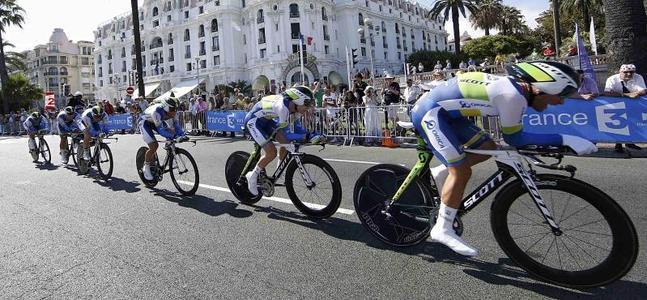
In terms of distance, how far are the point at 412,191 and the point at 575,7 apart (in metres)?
41.9

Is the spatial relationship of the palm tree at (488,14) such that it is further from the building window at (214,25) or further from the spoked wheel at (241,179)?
the spoked wheel at (241,179)

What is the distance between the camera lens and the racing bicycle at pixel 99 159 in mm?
9234

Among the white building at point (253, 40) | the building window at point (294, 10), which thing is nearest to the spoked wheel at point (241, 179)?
the white building at point (253, 40)

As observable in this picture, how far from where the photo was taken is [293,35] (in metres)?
60.4

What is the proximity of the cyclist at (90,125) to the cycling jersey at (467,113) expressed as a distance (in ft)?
26.7

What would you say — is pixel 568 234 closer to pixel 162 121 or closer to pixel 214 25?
pixel 162 121

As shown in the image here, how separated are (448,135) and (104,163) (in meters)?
7.95

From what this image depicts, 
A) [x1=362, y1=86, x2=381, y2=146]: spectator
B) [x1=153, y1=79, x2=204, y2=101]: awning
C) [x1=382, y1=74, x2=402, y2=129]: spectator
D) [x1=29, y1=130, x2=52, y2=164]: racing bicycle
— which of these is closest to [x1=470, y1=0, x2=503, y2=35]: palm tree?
[x1=153, y1=79, x2=204, y2=101]: awning

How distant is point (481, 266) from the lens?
3650mm

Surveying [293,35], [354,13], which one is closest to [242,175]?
[293,35]

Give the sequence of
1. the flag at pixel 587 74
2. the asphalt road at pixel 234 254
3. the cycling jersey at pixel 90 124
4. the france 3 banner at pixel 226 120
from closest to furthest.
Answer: the asphalt road at pixel 234 254, the cycling jersey at pixel 90 124, the flag at pixel 587 74, the france 3 banner at pixel 226 120

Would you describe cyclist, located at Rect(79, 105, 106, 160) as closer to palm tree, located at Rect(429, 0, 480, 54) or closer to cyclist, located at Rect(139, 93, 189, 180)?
cyclist, located at Rect(139, 93, 189, 180)

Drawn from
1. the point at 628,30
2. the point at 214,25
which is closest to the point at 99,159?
the point at 628,30

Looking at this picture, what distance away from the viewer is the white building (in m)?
60.4
